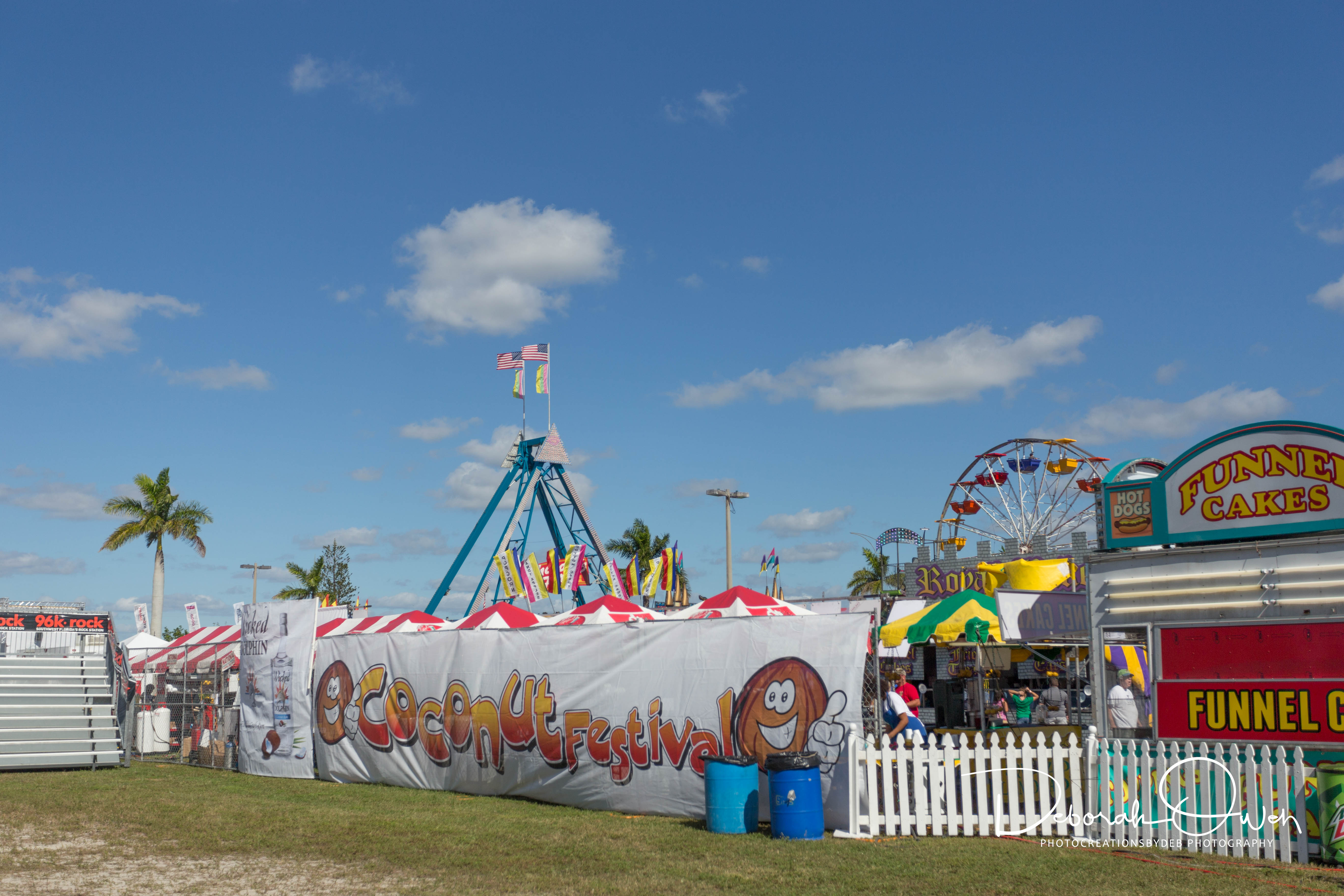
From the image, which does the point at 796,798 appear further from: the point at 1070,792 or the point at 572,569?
the point at 572,569

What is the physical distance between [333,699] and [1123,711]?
11.6 m

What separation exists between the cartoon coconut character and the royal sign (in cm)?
354

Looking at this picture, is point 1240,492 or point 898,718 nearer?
point 1240,492

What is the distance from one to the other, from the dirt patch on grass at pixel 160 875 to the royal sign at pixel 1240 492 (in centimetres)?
803

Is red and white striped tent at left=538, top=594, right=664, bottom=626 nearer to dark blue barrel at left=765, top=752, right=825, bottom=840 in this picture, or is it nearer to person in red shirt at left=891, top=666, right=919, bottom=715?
person in red shirt at left=891, top=666, right=919, bottom=715

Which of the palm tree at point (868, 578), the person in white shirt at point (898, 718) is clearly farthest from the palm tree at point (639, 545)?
the person in white shirt at point (898, 718)

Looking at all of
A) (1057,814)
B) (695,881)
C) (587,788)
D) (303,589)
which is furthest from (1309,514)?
(303,589)

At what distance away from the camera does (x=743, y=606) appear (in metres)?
21.0

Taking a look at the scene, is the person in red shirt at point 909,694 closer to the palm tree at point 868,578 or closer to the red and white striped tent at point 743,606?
the red and white striped tent at point 743,606

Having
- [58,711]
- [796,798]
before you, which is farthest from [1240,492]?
[58,711]

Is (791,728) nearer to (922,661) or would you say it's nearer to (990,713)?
(990,713)

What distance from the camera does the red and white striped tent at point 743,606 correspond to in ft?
68.3

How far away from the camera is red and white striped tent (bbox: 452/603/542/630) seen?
2180 centimetres

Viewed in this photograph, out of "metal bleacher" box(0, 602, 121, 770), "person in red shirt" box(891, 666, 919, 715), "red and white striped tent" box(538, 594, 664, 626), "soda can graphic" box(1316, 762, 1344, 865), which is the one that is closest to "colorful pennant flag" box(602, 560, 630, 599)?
"red and white striped tent" box(538, 594, 664, 626)
